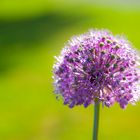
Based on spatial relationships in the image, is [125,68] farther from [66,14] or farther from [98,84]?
[66,14]

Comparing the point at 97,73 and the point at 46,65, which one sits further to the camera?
the point at 46,65

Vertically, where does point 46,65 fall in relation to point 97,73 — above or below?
above

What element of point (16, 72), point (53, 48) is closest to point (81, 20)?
point (53, 48)

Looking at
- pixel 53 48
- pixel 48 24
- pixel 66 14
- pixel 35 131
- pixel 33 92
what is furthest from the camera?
pixel 66 14

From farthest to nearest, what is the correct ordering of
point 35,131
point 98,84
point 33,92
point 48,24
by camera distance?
1. point 48,24
2. point 33,92
3. point 35,131
4. point 98,84

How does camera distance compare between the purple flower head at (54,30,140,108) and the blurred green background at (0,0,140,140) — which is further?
the blurred green background at (0,0,140,140)
